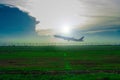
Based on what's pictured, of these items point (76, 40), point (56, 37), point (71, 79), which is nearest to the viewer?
point (71, 79)

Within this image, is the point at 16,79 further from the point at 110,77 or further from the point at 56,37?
the point at 56,37

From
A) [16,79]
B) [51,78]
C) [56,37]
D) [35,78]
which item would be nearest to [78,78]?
[51,78]

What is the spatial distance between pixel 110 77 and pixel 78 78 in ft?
12.6

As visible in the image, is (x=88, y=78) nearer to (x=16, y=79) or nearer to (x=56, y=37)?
(x=16, y=79)

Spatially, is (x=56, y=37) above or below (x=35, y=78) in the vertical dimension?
above

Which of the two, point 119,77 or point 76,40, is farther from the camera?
point 76,40

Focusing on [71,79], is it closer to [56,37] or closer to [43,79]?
[43,79]

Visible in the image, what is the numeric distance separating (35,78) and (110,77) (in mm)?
8781

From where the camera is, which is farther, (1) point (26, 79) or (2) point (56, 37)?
(2) point (56, 37)

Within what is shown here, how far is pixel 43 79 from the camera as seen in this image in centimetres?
2875

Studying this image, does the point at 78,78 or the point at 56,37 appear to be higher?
the point at 56,37

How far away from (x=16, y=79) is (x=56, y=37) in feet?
494

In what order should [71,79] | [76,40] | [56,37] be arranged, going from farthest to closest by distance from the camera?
1. [76,40]
2. [56,37]
3. [71,79]

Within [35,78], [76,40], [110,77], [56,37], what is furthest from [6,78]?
[76,40]
